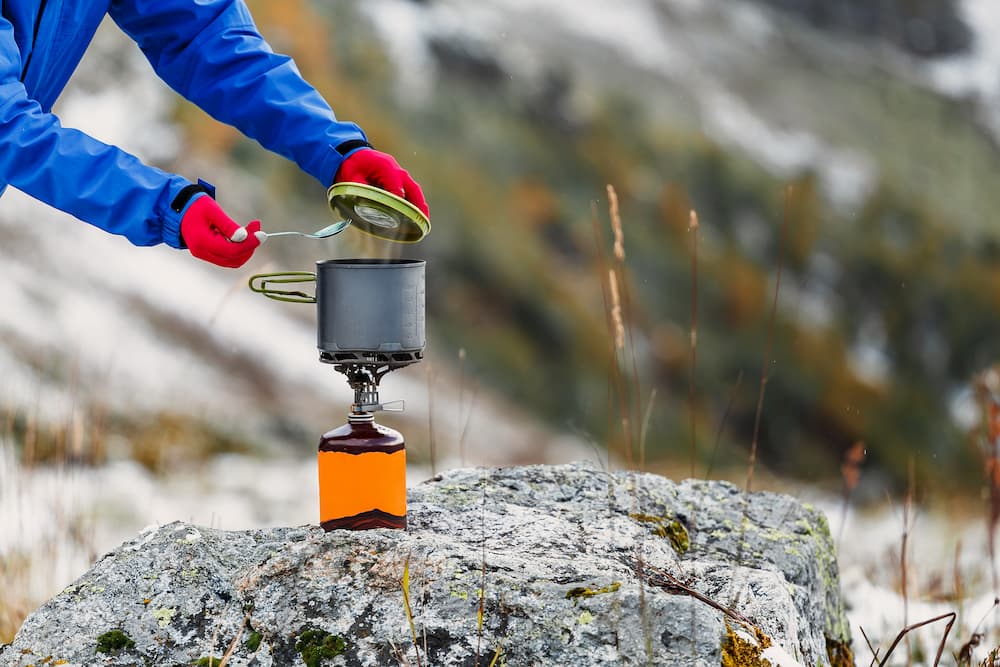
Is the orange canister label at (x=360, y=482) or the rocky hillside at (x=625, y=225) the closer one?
the orange canister label at (x=360, y=482)

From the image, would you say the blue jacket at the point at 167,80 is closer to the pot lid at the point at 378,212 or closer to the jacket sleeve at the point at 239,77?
the jacket sleeve at the point at 239,77

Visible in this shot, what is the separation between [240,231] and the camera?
1.81 metres

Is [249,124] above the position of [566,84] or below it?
below

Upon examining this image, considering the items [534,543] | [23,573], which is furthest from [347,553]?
[23,573]

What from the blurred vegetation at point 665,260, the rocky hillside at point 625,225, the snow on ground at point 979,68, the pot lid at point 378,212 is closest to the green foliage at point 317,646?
the pot lid at point 378,212

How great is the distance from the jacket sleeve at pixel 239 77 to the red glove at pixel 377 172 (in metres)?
0.05

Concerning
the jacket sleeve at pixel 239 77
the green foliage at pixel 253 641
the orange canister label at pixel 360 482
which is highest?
the jacket sleeve at pixel 239 77

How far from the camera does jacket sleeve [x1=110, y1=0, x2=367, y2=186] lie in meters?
2.25

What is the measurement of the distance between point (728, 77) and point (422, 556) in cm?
1605

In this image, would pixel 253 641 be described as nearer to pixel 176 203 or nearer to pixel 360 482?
pixel 360 482

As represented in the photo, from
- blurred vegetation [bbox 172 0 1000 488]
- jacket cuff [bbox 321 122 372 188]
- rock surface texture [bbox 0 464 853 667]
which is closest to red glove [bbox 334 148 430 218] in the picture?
jacket cuff [bbox 321 122 372 188]

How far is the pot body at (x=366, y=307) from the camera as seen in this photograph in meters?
1.94

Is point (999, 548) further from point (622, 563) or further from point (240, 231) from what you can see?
point (240, 231)

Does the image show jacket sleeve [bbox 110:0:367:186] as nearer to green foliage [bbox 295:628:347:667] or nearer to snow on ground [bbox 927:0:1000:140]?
green foliage [bbox 295:628:347:667]
